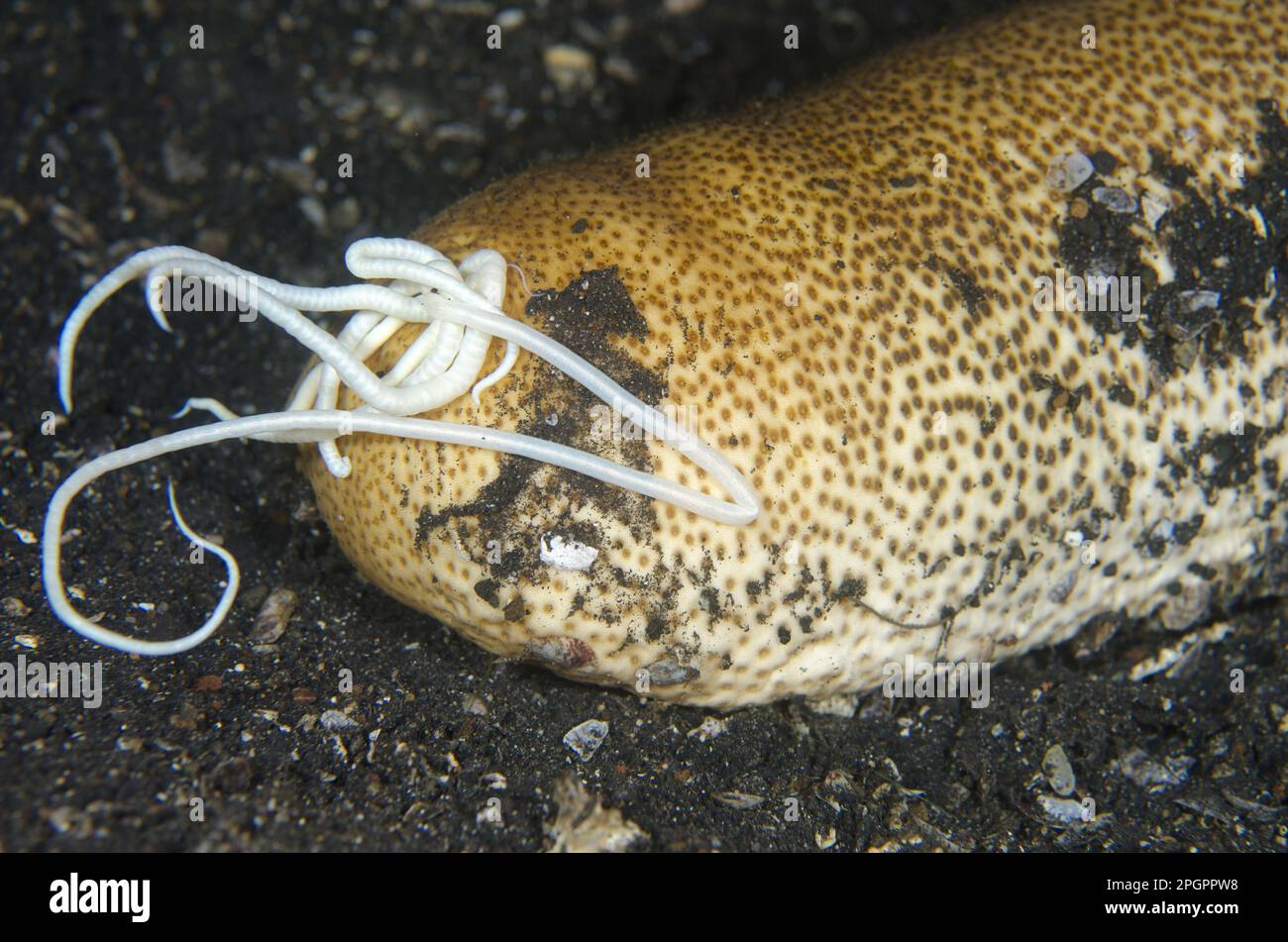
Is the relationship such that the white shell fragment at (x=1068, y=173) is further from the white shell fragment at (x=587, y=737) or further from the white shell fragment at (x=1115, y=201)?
the white shell fragment at (x=587, y=737)

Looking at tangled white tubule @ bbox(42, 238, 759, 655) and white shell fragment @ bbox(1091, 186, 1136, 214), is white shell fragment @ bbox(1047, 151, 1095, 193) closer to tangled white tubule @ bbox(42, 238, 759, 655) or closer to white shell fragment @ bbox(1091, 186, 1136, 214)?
white shell fragment @ bbox(1091, 186, 1136, 214)

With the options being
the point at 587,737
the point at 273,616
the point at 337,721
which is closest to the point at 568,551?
the point at 587,737

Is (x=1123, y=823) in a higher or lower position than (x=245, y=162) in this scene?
lower

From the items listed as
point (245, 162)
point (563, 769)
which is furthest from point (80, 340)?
point (563, 769)

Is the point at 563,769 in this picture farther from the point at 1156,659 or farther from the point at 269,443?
Result: the point at 1156,659
